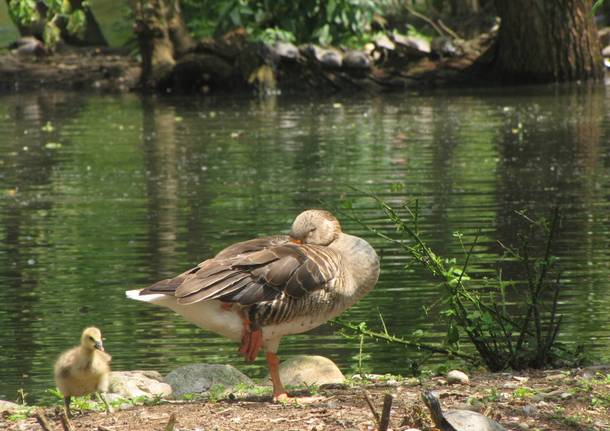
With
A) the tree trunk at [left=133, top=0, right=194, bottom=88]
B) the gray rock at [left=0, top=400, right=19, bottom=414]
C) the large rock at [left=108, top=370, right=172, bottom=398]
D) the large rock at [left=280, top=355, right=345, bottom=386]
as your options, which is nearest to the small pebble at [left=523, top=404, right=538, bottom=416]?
the large rock at [left=280, top=355, right=345, bottom=386]

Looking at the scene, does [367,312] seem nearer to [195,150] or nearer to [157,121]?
[195,150]

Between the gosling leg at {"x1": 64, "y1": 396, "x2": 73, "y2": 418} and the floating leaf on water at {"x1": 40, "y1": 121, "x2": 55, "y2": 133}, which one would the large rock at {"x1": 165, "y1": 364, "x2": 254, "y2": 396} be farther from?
the floating leaf on water at {"x1": 40, "y1": 121, "x2": 55, "y2": 133}

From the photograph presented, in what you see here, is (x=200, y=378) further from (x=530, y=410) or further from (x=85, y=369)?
(x=530, y=410)

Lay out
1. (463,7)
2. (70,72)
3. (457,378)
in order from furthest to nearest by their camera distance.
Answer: (463,7) < (70,72) < (457,378)

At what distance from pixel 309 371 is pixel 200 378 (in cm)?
66

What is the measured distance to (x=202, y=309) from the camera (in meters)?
7.10

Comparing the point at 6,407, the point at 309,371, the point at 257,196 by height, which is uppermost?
the point at 6,407

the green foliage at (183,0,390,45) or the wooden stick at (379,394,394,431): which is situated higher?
the green foliage at (183,0,390,45)

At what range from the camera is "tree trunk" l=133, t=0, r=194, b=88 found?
31203mm

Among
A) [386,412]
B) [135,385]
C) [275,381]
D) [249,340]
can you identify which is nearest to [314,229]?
[249,340]

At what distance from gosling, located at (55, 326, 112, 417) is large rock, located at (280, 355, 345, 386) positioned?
1.42 metres

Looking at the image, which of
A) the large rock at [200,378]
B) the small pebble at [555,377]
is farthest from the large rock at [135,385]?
the small pebble at [555,377]

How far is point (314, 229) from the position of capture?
25.2ft

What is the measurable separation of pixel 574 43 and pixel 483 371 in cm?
2314
